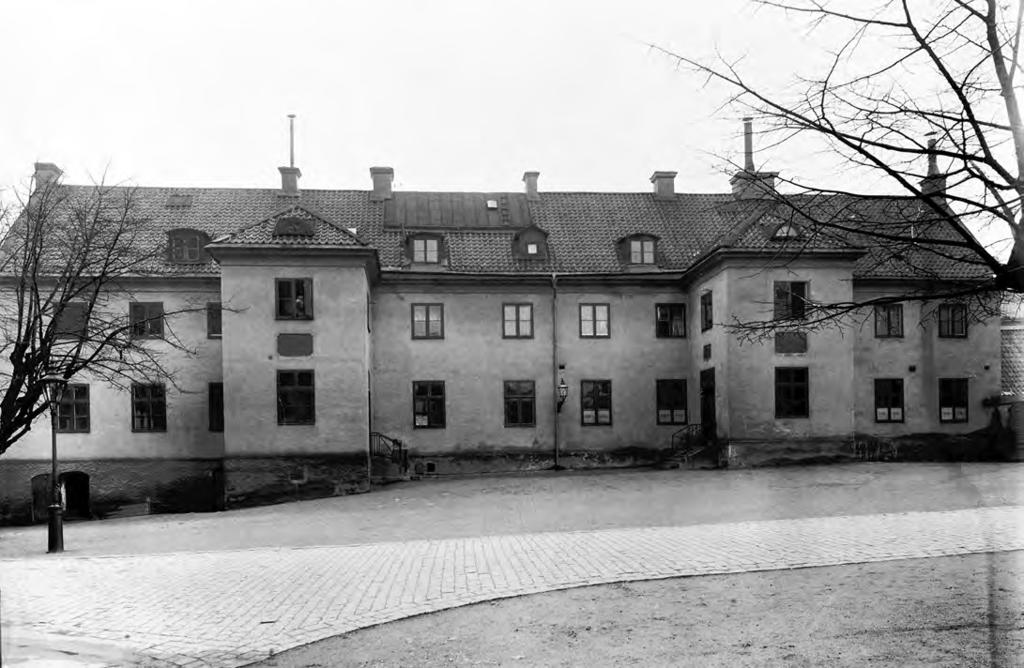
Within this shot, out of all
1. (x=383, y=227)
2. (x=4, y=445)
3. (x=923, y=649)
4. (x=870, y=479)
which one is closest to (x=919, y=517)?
(x=870, y=479)

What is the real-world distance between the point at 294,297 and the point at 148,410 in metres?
7.56

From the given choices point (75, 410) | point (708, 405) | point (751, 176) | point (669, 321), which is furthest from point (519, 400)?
point (751, 176)

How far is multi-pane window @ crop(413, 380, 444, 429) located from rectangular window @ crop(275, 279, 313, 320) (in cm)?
558

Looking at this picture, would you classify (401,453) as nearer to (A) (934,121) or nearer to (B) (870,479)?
(B) (870,479)

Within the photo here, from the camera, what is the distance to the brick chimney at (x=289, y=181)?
118 feet

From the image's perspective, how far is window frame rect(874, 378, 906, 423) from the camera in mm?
31781

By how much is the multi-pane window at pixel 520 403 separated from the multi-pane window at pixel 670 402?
14.4 ft

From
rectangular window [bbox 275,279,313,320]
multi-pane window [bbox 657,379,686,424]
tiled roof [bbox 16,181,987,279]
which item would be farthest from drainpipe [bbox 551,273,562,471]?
rectangular window [bbox 275,279,313,320]

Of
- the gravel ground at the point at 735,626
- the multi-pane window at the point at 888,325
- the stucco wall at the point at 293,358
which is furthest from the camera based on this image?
the multi-pane window at the point at 888,325

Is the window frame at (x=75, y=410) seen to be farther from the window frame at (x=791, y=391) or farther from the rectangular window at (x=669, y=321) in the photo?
the window frame at (x=791, y=391)

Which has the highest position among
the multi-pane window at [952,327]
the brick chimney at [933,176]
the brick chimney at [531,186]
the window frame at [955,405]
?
the brick chimney at [531,186]

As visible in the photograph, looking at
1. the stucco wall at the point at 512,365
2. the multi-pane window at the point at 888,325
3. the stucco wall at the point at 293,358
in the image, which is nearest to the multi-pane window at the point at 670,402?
the stucco wall at the point at 512,365

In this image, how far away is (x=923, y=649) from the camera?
24.7 feet

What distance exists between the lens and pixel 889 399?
31875 mm
